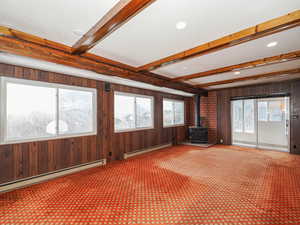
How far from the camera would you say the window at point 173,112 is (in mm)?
6425

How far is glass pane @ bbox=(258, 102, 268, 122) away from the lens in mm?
5992

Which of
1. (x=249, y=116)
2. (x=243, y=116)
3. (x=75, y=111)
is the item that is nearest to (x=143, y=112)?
(x=75, y=111)

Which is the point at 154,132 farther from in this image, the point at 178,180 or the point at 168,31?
the point at 168,31

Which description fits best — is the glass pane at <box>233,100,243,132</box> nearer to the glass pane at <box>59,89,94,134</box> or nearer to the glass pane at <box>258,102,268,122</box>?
the glass pane at <box>258,102,268,122</box>

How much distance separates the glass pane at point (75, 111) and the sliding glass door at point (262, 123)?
19.6ft

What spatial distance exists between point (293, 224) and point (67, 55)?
4.16 meters

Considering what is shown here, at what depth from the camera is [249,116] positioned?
6.44m

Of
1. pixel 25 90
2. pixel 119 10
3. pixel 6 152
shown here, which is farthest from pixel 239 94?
pixel 6 152

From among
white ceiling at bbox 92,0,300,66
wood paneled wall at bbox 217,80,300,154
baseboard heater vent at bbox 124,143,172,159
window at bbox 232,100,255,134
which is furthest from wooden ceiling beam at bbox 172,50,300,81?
window at bbox 232,100,255,134

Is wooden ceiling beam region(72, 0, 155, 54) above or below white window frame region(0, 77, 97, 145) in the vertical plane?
above

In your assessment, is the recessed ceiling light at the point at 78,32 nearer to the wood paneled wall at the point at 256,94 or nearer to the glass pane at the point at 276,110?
the wood paneled wall at the point at 256,94

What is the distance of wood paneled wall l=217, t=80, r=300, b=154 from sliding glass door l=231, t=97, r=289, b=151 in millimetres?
250

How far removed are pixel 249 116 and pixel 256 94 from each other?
1.31 meters

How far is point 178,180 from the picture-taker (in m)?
2.96
